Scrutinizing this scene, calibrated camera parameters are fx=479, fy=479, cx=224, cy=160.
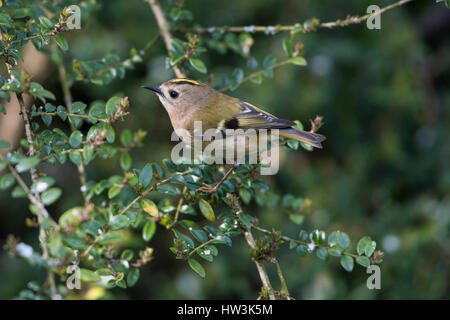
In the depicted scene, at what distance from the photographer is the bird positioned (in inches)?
102

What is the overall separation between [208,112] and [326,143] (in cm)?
153

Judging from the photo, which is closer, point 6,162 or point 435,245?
point 6,162

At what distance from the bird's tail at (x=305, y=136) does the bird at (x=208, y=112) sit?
0.03 metres

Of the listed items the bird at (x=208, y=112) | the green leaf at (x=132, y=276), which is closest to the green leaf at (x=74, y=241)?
the green leaf at (x=132, y=276)

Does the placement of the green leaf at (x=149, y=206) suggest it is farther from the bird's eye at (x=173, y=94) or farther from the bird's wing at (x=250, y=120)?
the bird's eye at (x=173, y=94)

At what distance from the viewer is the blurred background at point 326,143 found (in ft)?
10.8

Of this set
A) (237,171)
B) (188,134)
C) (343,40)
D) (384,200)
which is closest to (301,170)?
(384,200)

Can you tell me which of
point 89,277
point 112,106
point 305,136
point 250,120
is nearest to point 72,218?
point 89,277

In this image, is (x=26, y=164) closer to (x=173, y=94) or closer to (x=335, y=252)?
(x=335, y=252)

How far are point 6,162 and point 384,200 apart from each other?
292 centimetres

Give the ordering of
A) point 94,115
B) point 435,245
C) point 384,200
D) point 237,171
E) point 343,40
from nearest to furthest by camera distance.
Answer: point 94,115
point 237,171
point 435,245
point 384,200
point 343,40

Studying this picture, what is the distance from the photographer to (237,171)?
87.7 inches

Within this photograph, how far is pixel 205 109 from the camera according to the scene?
2.79 m

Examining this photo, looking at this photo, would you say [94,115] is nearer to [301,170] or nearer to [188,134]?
[188,134]
